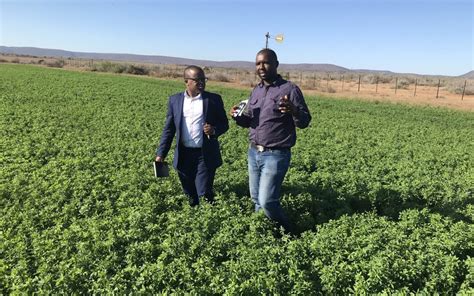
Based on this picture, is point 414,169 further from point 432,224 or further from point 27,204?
point 27,204

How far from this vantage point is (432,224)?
5812mm

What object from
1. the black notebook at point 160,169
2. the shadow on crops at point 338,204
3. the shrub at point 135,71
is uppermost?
the shrub at point 135,71

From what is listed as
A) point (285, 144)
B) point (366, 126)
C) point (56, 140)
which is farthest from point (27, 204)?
point (366, 126)

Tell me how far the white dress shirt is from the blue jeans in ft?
2.85

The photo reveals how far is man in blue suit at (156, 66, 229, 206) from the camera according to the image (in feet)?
18.3

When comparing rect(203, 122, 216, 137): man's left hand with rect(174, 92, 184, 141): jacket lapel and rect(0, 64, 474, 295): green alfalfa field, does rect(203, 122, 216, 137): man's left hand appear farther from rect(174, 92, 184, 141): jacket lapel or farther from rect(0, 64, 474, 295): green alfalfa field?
rect(0, 64, 474, 295): green alfalfa field

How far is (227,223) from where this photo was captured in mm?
5438

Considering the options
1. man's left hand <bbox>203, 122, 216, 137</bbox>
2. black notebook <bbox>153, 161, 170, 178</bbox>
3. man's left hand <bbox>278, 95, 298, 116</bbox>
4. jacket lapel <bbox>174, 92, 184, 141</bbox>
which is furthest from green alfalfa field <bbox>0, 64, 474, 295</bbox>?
man's left hand <bbox>278, 95, 298, 116</bbox>

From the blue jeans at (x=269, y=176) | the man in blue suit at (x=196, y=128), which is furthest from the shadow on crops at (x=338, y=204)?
the man in blue suit at (x=196, y=128)

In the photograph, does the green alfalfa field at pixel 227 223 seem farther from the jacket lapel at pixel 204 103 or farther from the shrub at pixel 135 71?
the shrub at pixel 135 71

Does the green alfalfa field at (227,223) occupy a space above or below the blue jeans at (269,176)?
below

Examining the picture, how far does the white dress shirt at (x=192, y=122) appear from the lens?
5.67m

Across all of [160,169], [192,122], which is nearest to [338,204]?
[192,122]

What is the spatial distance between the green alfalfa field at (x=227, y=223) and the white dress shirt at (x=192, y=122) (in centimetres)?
92
